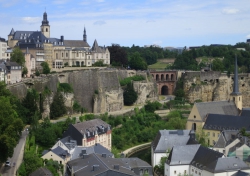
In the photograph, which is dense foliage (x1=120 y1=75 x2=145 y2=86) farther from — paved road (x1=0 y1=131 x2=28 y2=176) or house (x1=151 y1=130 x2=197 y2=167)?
paved road (x1=0 y1=131 x2=28 y2=176)

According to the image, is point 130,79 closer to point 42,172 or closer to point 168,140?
point 168,140

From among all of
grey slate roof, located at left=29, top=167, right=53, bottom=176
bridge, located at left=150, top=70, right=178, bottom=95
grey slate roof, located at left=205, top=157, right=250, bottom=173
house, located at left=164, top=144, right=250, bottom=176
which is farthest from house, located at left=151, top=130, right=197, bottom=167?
bridge, located at left=150, top=70, right=178, bottom=95

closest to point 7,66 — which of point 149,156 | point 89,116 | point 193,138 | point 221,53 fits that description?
point 89,116

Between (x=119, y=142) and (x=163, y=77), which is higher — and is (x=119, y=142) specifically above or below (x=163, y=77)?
below

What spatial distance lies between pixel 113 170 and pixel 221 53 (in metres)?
85.2

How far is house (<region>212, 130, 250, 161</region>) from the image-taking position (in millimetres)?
43812

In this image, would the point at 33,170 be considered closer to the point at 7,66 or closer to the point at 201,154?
the point at 201,154

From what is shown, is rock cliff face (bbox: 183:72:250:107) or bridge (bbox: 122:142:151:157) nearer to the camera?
bridge (bbox: 122:142:151:157)

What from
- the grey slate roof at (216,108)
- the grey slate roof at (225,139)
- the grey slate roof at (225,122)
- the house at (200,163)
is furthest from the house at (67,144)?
the grey slate roof at (216,108)

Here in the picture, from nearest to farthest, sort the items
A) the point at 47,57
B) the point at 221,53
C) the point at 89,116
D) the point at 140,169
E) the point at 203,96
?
the point at 140,169
the point at 89,116
the point at 47,57
the point at 203,96
the point at 221,53

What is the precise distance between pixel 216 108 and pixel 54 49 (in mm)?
30858

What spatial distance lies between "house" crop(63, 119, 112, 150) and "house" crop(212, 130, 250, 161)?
1209 centimetres

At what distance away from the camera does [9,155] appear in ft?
132

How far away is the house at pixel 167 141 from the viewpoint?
47188mm
